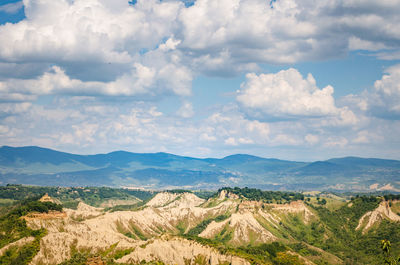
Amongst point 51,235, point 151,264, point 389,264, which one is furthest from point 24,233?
point 389,264

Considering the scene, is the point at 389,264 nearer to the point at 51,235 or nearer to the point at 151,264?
the point at 151,264

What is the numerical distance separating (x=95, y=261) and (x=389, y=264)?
292 feet

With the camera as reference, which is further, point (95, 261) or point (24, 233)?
point (24, 233)

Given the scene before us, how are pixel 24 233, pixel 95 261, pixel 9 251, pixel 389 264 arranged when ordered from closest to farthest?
pixel 389 264
pixel 95 261
pixel 9 251
pixel 24 233

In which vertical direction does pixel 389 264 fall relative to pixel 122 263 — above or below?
above

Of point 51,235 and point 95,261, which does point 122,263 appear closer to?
point 51,235

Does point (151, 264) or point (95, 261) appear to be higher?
point (95, 261)

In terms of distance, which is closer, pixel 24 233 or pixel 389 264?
pixel 389 264

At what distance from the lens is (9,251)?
182 meters

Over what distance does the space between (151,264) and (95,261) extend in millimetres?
56782

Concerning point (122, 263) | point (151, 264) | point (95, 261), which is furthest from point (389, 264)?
point (122, 263)

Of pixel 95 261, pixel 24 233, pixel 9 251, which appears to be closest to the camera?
pixel 95 261

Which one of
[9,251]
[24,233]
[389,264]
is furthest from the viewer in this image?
[24,233]

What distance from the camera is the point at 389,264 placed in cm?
11362
